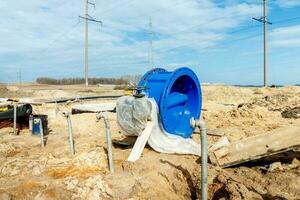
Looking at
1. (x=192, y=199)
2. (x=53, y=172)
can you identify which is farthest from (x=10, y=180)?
(x=192, y=199)

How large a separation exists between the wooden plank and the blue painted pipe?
5.42 feet

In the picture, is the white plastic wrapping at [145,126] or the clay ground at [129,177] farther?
the white plastic wrapping at [145,126]

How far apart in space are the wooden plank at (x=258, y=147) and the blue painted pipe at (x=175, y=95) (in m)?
1.65

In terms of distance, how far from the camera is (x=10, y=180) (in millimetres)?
5824

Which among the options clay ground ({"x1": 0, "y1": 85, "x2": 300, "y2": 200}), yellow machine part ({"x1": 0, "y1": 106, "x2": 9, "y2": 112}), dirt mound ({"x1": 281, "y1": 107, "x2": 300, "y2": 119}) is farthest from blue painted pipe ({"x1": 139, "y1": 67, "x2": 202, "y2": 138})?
yellow machine part ({"x1": 0, "y1": 106, "x2": 9, "y2": 112})

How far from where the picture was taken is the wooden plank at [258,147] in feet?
18.8

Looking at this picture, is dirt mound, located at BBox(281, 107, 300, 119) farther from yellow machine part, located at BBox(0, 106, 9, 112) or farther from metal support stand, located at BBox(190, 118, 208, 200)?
yellow machine part, located at BBox(0, 106, 9, 112)

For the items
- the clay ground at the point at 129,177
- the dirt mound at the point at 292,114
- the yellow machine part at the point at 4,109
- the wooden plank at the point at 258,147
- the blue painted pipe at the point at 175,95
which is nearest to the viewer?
the clay ground at the point at 129,177

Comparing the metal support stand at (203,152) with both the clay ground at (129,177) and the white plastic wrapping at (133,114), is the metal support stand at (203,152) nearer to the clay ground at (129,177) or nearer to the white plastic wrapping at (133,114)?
the clay ground at (129,177)

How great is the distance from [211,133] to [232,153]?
289 centimetres

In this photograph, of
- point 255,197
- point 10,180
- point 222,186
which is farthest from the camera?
point 10,180

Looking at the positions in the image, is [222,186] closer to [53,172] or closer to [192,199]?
[192,199]

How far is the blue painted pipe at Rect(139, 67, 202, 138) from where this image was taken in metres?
7.29

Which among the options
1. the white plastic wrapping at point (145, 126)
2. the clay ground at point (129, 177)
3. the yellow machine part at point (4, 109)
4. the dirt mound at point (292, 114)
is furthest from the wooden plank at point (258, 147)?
the yellow machine part at point (4, 109)
